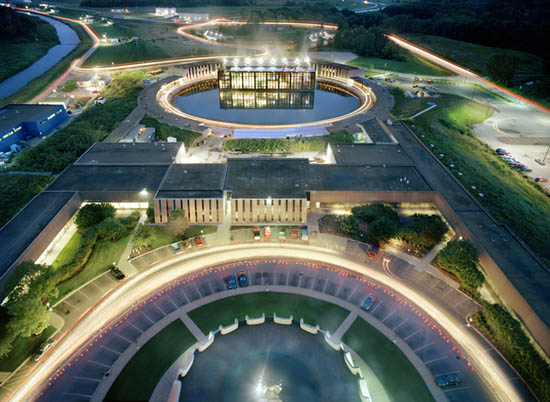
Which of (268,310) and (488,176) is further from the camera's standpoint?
(488,176)

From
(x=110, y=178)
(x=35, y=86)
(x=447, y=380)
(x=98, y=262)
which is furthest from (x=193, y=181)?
(x=35, y=86)

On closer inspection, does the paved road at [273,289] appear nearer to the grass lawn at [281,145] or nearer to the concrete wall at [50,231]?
the concrete wall at [50,231]

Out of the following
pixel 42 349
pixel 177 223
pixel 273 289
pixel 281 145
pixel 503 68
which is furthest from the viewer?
pixel 503 68

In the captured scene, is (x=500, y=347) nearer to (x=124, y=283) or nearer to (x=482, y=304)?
(x=482, y=304)

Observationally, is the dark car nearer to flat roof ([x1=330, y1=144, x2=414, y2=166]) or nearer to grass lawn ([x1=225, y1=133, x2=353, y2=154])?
flat roof ([x1=330, y1=144, x2=414, y2=166])

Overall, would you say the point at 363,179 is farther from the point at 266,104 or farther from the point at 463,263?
the point at 266,104

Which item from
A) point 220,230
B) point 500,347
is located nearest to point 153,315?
point 220,230

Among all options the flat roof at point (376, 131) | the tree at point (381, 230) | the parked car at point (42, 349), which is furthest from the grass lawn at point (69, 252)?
the flat roof at point (376, 131)
